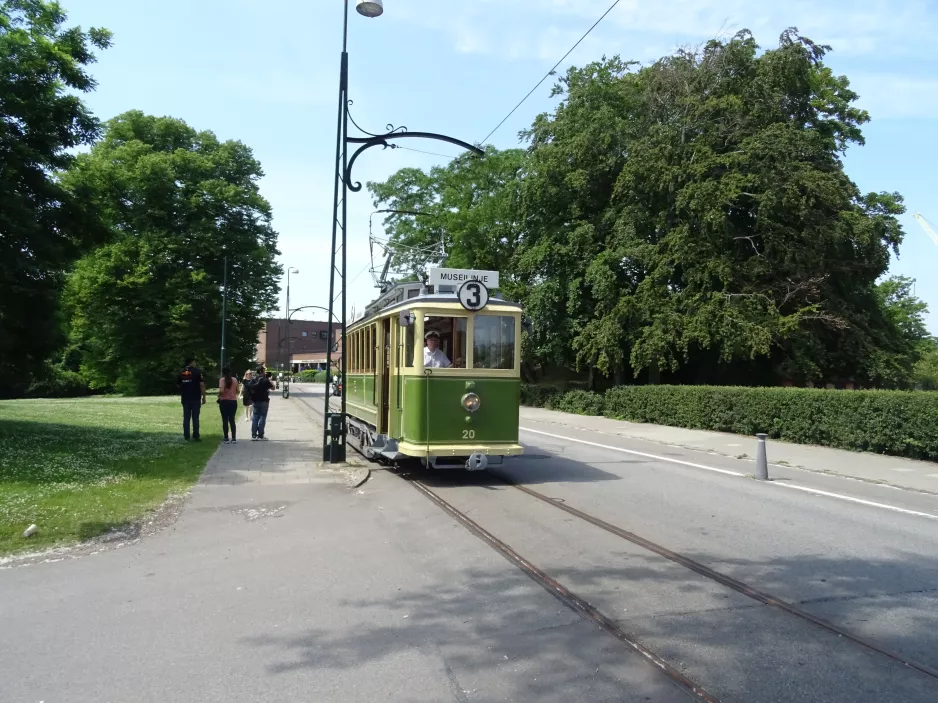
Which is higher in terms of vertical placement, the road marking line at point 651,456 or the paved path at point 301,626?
the road marking line at point 651,456

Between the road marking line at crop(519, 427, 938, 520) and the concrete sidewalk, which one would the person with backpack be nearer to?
the road marking line at crop(519, 427, 938, 520)

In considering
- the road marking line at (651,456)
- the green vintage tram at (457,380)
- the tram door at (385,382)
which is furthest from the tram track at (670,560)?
the road marking line at (651,456)

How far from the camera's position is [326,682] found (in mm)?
4047

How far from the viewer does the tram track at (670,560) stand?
424cm

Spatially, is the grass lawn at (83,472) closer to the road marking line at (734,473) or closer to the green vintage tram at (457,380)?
the green vintage tram at (457,380)

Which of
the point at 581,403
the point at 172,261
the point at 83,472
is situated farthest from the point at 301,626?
the point at 172,261

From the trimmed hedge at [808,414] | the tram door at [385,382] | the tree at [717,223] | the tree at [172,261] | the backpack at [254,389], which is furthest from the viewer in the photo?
the tree at [172,261]

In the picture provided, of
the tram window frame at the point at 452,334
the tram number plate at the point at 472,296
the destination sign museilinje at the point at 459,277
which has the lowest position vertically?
the tram window frame at the point at 452,334

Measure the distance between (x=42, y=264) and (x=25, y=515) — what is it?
759 centimetres

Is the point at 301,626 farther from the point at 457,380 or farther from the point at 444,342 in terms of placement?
the point at 444,342

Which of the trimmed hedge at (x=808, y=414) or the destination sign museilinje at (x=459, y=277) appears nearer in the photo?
the destination sign museilinje at (x=459, y=277)

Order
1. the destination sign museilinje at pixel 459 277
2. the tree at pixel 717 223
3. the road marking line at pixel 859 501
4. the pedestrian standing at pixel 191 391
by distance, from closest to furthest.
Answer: the road marking line at pixel 859 501 → the destination sign museilinje at pixel 459 277 → the pedestrian standing at pixel 191 391 → the tree at pixel 717 223

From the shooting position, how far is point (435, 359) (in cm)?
1091

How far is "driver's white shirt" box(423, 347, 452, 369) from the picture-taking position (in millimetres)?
10836
